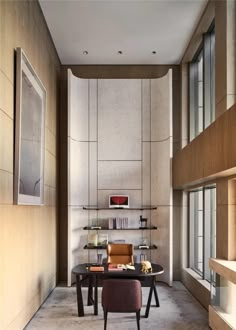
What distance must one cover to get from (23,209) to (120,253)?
2.46 meters

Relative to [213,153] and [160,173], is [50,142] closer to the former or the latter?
[160,173]

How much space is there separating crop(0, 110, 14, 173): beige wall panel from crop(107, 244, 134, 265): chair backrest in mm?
3098

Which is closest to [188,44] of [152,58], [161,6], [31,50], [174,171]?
[152,58]

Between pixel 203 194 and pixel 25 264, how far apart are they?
357 cm

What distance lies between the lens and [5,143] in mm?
4527

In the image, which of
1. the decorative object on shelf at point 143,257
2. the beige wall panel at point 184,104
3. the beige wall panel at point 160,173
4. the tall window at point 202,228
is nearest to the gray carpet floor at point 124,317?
the tall window at point 202,228

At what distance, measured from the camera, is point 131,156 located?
9.22m

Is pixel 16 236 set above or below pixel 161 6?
below

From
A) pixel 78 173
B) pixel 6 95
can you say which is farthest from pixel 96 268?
pixel 6 95

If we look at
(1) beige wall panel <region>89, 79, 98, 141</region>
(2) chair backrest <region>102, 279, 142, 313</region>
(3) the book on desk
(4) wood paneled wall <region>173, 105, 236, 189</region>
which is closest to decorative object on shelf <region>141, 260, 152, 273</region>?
(3) the book on desk

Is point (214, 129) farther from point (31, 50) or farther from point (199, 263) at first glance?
point (199, 263)

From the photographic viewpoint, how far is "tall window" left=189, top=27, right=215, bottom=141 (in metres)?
7.16

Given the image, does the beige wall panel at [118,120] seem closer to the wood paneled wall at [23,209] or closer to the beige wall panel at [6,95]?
the wood paneled wall at [23,209]

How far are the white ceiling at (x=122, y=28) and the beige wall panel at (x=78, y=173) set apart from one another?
1.97 meters
